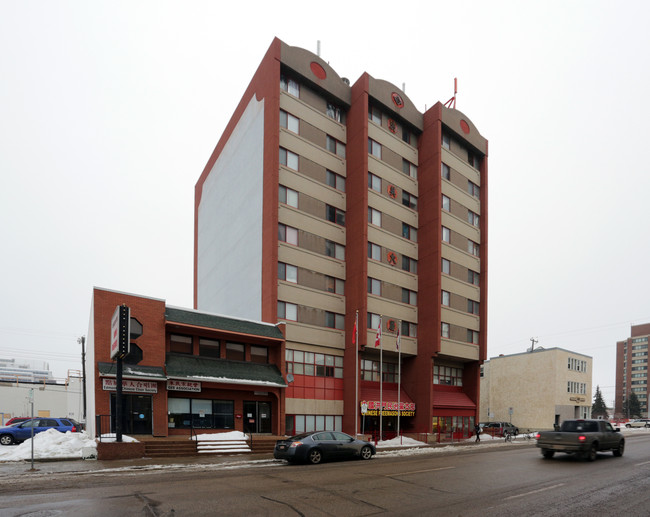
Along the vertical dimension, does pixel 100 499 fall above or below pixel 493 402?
above

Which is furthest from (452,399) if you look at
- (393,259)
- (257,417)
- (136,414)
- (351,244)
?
(136,414)

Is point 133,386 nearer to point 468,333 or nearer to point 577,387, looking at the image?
point 468,333

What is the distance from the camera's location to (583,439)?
19.8 meters

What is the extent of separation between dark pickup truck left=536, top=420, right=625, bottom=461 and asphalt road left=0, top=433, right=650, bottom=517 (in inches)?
24.7

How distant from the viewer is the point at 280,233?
122ft

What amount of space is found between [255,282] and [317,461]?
1965 cm

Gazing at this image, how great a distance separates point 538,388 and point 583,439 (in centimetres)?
5053

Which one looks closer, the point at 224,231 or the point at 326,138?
the point at 326,138

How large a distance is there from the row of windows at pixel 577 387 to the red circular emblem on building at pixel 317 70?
172ft

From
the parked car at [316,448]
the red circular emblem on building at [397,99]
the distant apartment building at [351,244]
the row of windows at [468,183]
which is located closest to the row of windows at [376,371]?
the distant apartment building at [351,244]

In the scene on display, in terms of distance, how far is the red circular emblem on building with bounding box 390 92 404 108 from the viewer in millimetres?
45438

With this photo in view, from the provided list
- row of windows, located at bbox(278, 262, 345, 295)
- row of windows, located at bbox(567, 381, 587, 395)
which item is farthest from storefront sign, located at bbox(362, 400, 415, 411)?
row of windows, located at bbox(567, 381, 587, 395)

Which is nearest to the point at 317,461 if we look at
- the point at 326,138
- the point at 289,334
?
the point at 289,334

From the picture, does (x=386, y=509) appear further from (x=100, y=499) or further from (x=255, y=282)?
(x=255, y=282)
